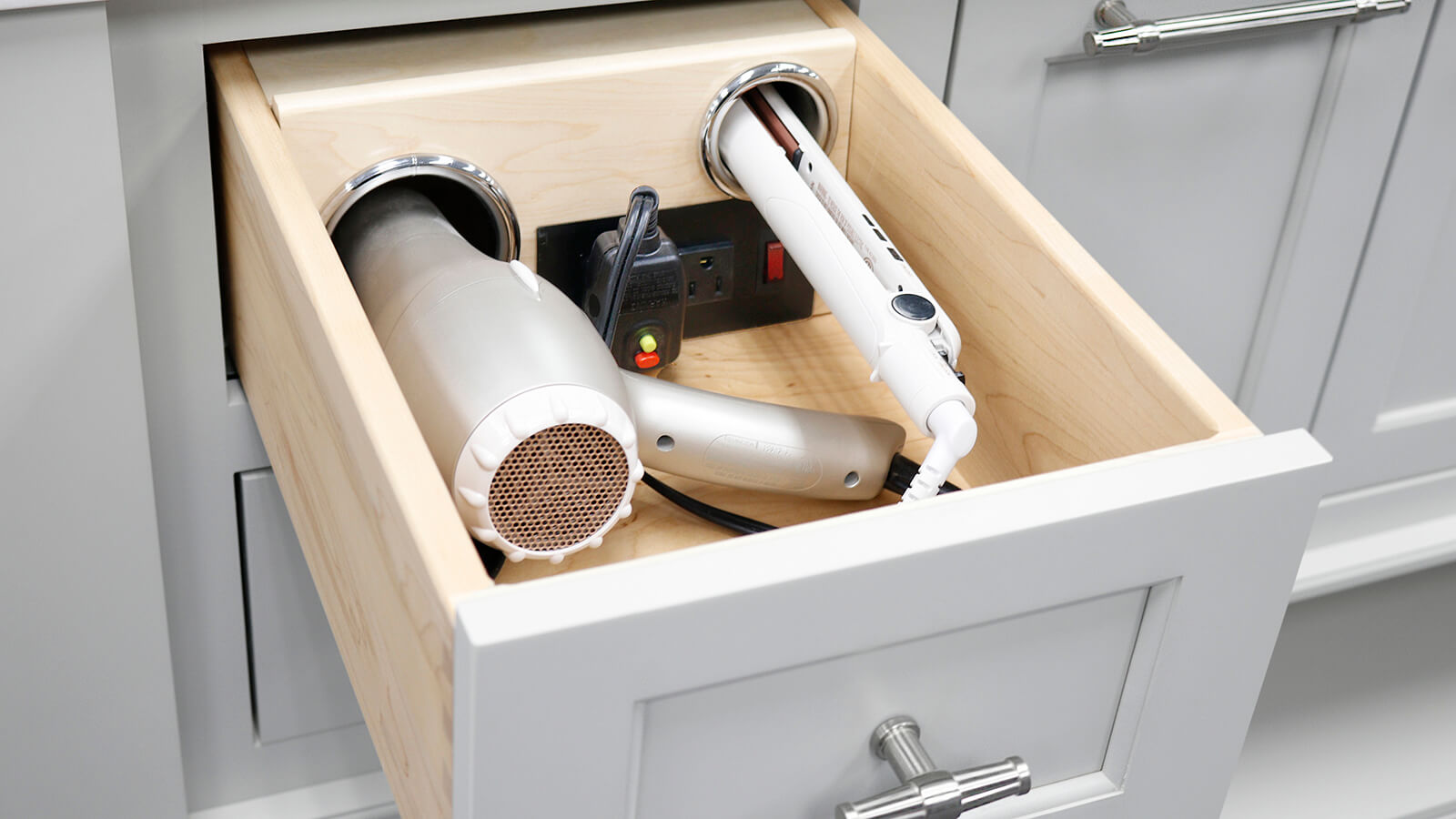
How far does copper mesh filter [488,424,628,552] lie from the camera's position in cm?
56

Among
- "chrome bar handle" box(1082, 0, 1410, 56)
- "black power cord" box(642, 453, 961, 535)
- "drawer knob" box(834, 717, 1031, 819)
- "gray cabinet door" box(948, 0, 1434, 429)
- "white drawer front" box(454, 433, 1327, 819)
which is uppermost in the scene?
"gray cabinet door" box(948, 0, 1434, 429)

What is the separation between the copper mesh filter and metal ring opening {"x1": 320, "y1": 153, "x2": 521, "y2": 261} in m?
0.20

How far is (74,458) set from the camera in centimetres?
73

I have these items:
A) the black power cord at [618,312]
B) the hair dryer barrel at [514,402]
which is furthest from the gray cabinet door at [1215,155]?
the hair dryer barrel at [514,402]

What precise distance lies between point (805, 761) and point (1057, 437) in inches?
8.6

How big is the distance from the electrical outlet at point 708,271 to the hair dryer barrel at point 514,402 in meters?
0.19

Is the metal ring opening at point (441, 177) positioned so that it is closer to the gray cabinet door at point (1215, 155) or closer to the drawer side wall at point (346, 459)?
the drawer side wall at point (346, 459)

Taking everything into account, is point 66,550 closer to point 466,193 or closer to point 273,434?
point 273,434

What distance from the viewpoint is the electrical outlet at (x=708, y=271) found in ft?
2.64

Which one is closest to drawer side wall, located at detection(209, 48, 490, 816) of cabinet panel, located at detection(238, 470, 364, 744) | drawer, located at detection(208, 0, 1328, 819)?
drawer, located at detection(208, 0, 1328, 819)

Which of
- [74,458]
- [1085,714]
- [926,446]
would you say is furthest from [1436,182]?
[74,458]

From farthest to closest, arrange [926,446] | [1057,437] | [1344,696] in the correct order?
[1344,696], [926,446], [1057,437]

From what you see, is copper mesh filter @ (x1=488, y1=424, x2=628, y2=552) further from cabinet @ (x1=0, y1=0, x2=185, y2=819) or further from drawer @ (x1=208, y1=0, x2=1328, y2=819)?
cabinet @ (x1=0, y1=0, x2=185, y2=819)

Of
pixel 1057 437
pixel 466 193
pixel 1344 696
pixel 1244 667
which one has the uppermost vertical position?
pixel 466 193
